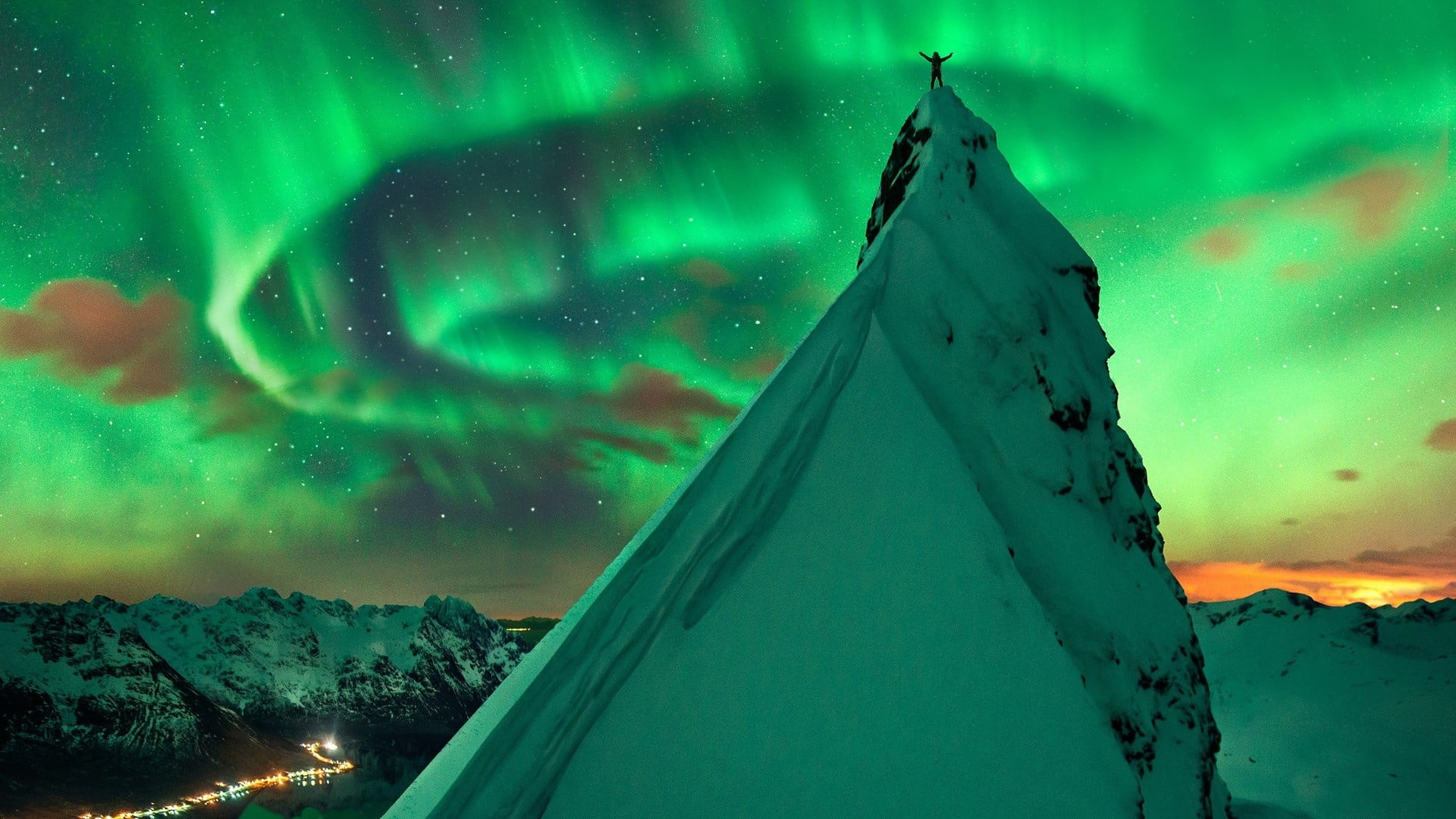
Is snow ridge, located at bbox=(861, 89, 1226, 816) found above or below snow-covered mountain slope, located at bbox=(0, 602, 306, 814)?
above

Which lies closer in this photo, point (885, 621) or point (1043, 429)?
point (885, 621)

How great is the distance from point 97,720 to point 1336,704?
727 ft

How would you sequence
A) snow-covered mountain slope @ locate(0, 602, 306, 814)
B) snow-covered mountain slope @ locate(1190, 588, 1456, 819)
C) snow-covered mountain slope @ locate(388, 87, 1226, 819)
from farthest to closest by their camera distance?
snow-covered mountain slope @ locate(0, 602, 306, 814) < snow-covered mountain slope @ locate(1190, 588, 1456, 819) < snow-covered mountain slope @ locate(388, 87, 1226, 819)

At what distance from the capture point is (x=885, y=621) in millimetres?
6879

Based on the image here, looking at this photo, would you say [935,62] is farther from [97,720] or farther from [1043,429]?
[97,720]

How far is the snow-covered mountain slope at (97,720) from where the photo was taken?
133 meters

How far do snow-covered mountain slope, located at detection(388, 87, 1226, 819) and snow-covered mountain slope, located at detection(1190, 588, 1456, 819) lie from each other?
164 feet

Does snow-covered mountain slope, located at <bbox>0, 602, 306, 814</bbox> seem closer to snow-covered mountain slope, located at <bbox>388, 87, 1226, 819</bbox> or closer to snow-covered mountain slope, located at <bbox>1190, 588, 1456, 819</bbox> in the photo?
snow-covered mountain slope, located at <bbox>388, 87, 1226, 819</bbox>

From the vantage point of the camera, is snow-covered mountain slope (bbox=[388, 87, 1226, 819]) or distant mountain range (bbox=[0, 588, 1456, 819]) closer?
snow-covered mountain slope (bbox=[388, 87, 1226, 819])

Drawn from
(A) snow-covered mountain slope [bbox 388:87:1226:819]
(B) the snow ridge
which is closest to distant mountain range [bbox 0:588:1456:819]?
(B) the snow ridge

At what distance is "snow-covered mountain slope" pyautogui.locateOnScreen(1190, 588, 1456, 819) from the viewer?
220 feet

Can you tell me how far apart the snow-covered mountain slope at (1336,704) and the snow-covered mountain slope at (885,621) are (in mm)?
50077

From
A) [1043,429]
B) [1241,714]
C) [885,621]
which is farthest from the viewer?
[1241,714]

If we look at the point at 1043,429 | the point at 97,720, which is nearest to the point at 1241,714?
the point at 1043,429
